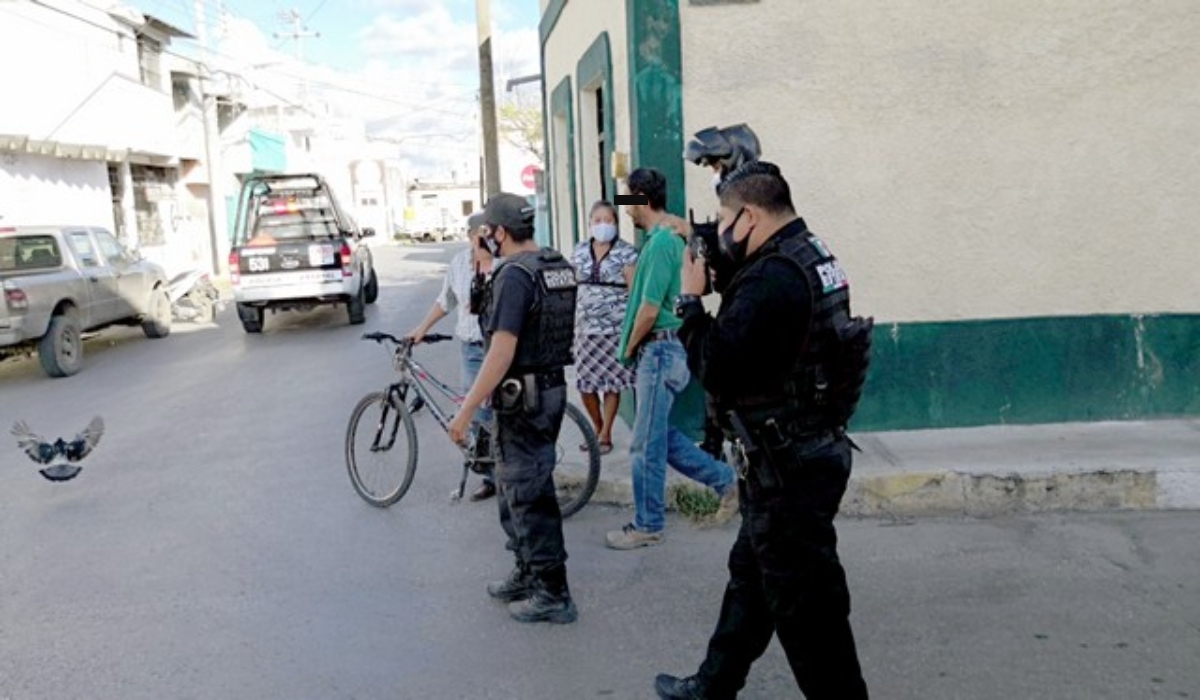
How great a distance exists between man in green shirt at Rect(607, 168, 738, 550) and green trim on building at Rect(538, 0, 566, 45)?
5.41 meters

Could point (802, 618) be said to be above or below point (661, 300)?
below

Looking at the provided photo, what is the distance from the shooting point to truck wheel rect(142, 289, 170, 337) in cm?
1400

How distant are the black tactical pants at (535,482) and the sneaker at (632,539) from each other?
2.62 feet

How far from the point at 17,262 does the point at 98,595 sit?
8.21m

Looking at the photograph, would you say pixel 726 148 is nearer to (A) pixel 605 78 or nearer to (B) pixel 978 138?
(B) pixel 978 138

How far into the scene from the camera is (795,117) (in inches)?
238

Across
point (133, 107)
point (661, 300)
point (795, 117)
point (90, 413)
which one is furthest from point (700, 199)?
point (133, 107)

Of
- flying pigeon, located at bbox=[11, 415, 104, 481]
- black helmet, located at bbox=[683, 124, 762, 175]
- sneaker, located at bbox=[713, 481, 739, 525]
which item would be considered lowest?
sneaker, located at bbox=[713, 481, 739, 525]

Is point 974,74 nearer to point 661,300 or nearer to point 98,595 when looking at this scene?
point 661,300

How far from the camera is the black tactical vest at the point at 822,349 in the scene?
2.81 metres

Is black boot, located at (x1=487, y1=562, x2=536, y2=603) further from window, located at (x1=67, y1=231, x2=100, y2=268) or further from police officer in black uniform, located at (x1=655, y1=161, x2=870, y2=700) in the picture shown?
window, located at (x1=67, y1=231, x2=100, y2=268)

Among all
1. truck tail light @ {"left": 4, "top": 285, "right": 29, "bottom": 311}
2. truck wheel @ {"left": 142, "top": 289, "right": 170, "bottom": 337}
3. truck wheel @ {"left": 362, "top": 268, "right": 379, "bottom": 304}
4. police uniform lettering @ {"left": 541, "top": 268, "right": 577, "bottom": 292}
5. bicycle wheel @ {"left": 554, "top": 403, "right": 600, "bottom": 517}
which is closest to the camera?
police uniform lettering @ {"left": 541, "top": 268, "right": 577, "bottom": 292}

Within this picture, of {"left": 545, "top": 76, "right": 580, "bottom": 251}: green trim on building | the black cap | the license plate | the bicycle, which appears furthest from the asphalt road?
the license plate

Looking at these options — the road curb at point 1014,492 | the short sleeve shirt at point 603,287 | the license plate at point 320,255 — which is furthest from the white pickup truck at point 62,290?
the road curb at point 1014,492
